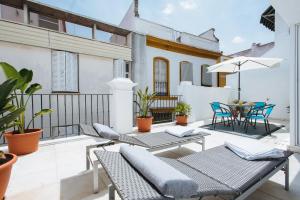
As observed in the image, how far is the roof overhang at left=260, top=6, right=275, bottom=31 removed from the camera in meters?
9.34

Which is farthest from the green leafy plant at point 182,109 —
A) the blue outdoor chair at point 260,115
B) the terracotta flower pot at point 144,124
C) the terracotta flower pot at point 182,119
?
the blue outdoor chair at point 260,115

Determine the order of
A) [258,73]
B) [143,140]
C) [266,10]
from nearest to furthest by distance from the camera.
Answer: [143,140], [258,73], [266,10]

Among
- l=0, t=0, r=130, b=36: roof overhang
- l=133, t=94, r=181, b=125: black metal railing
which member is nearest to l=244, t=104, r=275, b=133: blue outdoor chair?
l=133, t=94, r=181, b=125: black metal railing

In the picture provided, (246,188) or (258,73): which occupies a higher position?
(258,73)

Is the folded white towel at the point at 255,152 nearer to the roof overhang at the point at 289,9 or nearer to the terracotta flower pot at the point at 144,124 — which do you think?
the roof overhang at the point at 289,9

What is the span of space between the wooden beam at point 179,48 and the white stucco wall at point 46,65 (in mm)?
2463

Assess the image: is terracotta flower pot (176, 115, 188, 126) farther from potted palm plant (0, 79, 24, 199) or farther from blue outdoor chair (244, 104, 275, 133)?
potted palm plant (0, 79, 24, 199)

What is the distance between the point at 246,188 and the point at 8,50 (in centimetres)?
738

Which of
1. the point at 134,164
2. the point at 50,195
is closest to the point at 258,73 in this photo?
the point at 134,164

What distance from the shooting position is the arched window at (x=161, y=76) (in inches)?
350

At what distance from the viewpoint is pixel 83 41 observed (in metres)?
6.84

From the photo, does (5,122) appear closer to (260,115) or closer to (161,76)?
(260,115)

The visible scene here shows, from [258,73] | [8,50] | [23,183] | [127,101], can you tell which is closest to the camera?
[23,183]

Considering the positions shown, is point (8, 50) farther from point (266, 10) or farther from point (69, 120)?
point (266, 10)
